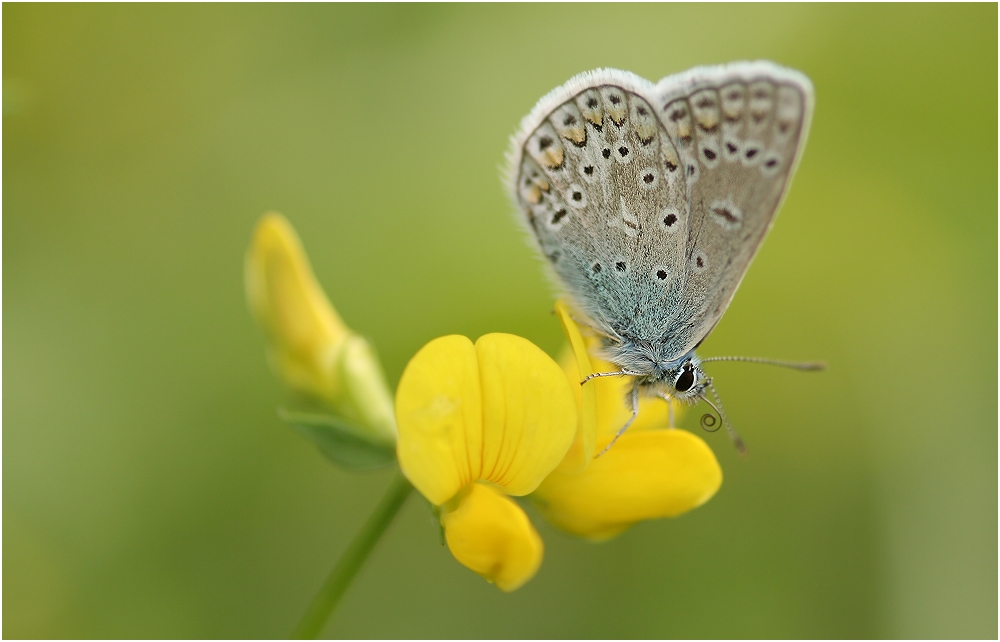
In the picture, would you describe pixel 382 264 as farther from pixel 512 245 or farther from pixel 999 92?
pixel 999 92

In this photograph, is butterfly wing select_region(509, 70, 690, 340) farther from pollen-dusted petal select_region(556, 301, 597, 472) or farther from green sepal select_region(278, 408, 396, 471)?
green sepal select_region(278, 408, 396, 471)

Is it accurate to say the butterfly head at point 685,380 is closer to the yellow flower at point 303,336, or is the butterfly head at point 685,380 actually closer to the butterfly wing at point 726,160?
the butterfly wing at point 726,160

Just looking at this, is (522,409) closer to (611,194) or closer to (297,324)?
(611,194)

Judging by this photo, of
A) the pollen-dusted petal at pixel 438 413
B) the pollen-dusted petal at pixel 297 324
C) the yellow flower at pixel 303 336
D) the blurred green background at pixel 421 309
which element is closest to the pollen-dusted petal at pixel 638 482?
the pollen-dusted petal at pixel 438 413

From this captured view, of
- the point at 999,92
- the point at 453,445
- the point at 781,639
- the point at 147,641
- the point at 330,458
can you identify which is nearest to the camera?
the point at 453,445

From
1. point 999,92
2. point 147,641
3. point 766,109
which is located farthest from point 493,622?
point 999,92

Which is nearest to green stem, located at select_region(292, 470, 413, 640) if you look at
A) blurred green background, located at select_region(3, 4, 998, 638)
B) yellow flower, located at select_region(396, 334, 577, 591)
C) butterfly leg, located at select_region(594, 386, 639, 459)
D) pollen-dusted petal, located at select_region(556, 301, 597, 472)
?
yellow flower, located at select_region(396, 334, 577, 591)
